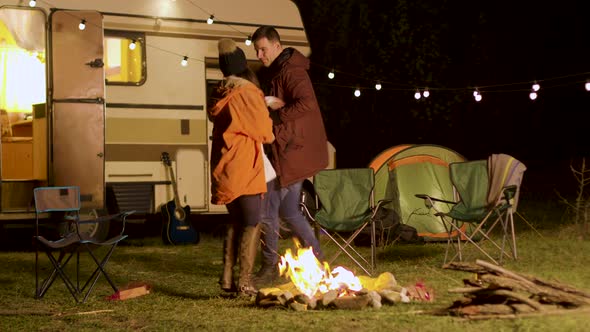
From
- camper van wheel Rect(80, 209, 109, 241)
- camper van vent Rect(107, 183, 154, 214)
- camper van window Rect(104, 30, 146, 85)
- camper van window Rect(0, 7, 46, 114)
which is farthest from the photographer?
camper van window Rect(0, 7, 46, 114)

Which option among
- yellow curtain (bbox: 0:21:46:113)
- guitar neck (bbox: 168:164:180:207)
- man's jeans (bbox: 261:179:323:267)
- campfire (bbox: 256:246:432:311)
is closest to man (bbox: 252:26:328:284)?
man's jeans (bbox: 261:179:323:267)

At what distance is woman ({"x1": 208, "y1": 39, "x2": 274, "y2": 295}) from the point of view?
515 centimetres

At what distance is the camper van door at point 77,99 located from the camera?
26.6ft

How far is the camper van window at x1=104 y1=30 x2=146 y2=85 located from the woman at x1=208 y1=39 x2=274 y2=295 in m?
3.56

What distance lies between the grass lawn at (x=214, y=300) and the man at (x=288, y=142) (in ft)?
1.66

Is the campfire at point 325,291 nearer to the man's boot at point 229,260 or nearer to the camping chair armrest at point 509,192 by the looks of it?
the man's boot at point 229,260

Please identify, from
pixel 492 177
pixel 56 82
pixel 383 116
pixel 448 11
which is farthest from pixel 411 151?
pixel 383 116

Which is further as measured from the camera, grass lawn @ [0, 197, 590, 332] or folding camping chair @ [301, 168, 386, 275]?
folding camping chair @ [301, 168, 386, 275]

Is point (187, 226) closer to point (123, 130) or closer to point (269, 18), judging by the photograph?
point (123, 130)

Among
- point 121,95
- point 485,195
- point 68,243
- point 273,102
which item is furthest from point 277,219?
point 121,95

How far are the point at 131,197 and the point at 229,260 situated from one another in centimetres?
337

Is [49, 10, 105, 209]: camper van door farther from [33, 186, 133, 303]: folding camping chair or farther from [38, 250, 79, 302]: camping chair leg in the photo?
[38, 250, 79, 302]: camping chair leg

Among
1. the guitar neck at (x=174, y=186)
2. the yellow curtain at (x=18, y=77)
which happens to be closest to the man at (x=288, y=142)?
the guitar neck at (x=174, y=186)

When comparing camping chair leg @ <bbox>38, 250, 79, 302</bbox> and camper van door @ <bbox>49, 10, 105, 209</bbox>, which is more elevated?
camper van door @ <bbox>49, 10, 105, 209</bbox>
